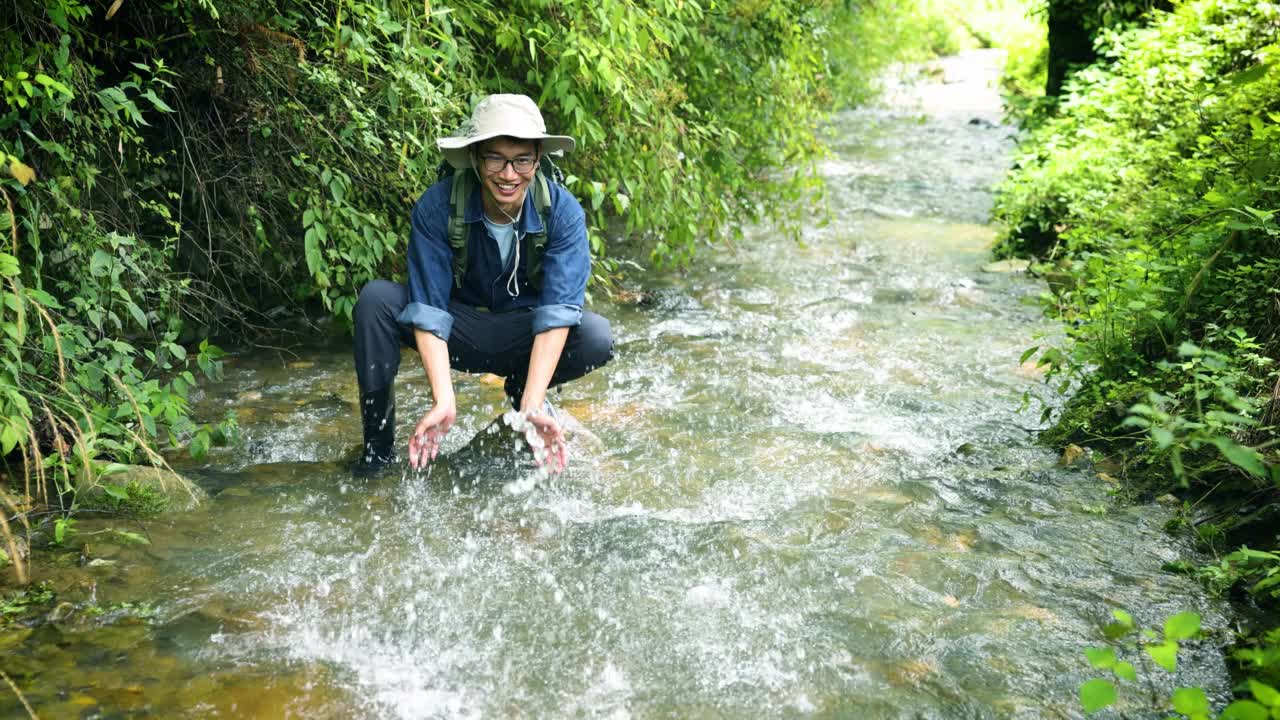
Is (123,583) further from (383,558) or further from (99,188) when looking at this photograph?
(99,188)

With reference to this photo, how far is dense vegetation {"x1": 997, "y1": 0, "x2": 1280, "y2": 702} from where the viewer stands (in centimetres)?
340

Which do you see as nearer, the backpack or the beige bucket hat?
the beige bucket hat

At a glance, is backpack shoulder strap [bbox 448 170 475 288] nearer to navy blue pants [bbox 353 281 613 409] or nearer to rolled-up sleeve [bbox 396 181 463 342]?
rolled-up sleeve [bbox 396 181 463 342]

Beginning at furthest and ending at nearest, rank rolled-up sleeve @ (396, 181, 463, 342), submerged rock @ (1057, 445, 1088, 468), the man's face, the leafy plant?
submerged rock @ (1057, 445, 1088, 468), rolled-up sleeve @ (396, 181, 463, 342), the man's face, the leafy plant

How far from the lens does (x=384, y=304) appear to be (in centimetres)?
408

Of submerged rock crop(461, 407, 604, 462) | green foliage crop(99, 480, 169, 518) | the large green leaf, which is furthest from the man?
the large green leaf

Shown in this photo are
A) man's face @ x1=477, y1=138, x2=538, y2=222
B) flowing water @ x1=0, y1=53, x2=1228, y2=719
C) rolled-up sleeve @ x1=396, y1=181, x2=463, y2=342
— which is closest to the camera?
flowing water @ x1=0, y1=53, x2=1228, y2=719

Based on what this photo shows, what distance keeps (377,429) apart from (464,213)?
95cm

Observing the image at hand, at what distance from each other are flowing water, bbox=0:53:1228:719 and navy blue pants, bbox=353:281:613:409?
0.41 meters

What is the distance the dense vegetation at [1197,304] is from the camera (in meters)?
3.40

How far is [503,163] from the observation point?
388 centimetres

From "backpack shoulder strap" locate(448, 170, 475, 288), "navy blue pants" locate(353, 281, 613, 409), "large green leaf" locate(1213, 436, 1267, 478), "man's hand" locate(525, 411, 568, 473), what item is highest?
"backpack shoulder strap" locate(448, 170, 475, 288)

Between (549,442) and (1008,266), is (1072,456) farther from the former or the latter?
(1008,266)

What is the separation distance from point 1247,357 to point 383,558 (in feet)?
10.2
